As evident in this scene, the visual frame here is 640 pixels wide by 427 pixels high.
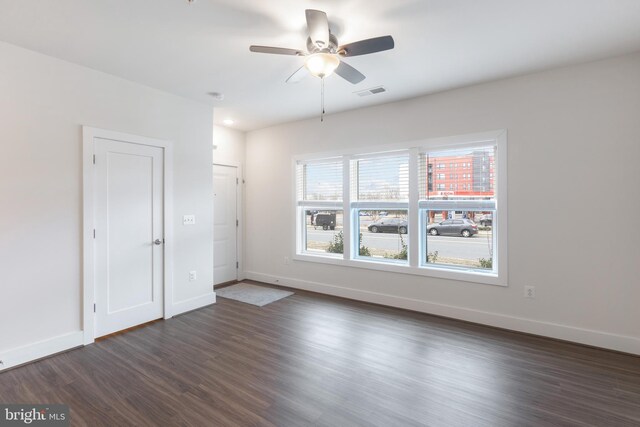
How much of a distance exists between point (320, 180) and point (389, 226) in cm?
140

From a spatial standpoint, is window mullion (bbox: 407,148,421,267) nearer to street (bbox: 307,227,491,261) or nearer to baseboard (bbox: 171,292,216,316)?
street (bbox: 307,227,491,261)

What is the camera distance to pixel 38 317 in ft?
8.98

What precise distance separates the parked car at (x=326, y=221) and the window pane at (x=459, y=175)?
148cm

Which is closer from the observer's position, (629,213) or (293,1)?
(293,1)

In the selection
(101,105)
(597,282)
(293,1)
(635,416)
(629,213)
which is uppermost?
(293,1)

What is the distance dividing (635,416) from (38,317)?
15.6 ft

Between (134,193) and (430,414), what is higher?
(134,193)

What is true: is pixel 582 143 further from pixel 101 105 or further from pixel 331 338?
pixel 101 105

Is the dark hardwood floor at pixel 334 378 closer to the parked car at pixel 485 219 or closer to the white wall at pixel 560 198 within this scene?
the white wall at pixel 560 198

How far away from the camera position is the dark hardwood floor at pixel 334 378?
1994 mm

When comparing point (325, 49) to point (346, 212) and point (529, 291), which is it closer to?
point (346, 212)

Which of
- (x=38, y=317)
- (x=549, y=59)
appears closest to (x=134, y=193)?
(x=38, y=317)

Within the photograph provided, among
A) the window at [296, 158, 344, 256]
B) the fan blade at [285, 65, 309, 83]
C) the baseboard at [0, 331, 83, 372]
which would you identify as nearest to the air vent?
the window at [296, 158, 344, 256]

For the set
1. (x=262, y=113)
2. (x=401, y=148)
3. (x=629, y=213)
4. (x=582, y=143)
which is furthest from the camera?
(x=262, y=113)
